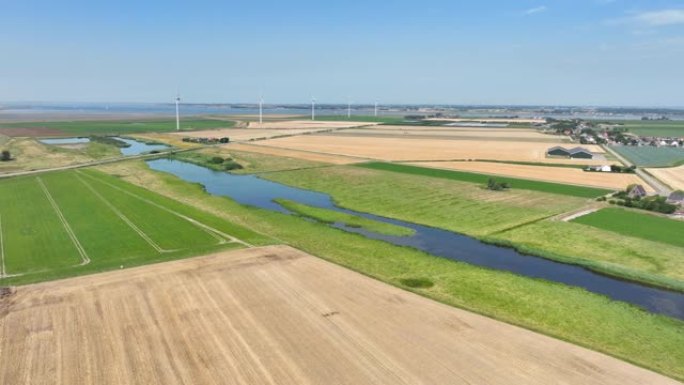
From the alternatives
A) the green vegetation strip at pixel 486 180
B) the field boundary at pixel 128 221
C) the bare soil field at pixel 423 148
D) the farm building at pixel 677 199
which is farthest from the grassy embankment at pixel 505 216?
the bare soil field at pixel 423 148

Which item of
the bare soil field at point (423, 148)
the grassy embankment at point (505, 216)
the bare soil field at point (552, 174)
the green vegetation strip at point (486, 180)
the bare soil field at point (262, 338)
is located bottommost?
the bare soil field at point (262, 338)

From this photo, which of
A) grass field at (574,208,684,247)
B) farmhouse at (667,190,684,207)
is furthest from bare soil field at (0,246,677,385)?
farmhouse at (667,190,684,207)

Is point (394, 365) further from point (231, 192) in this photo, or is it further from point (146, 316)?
point (231, 192)

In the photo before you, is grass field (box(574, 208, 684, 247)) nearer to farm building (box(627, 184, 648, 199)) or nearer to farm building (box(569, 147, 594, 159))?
farm building (box(627, 184, 648, 199))

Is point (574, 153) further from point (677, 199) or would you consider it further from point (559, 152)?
point (677, 199)

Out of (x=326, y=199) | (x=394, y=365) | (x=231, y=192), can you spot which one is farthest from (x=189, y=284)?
(x=231, y=192)

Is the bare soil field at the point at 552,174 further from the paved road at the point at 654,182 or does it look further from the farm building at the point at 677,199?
the farm building at the point at 677,199
